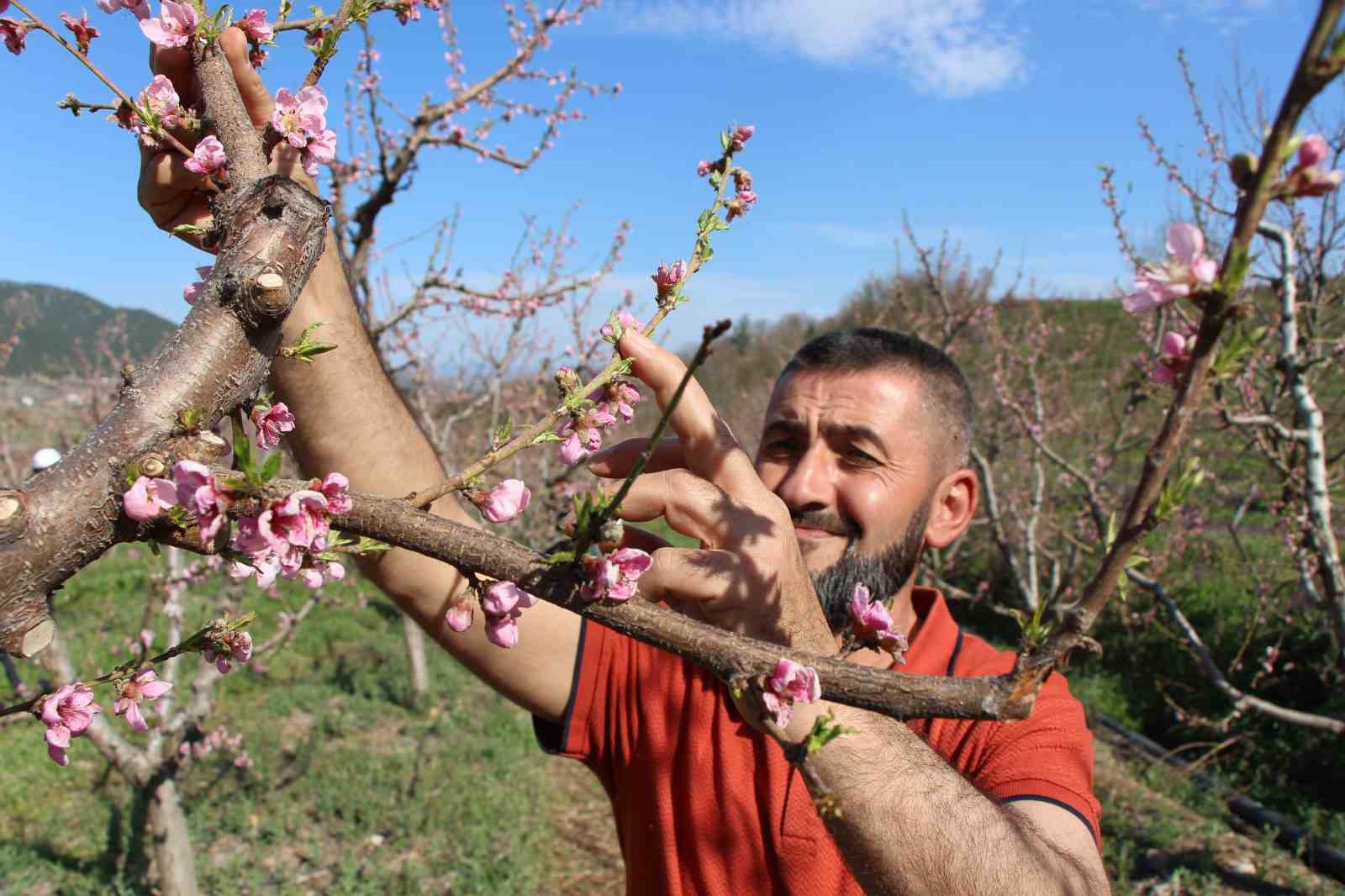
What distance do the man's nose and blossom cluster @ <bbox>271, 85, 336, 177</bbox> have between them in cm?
175

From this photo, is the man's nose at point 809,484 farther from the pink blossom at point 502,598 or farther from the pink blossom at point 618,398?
the pink blossom at point 502,598

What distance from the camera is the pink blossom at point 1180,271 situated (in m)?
0.68

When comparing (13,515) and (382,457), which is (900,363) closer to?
(382,457)

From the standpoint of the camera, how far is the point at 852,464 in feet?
8.80

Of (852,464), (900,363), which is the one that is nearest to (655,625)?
(852,464)

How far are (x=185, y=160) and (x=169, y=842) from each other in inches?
160

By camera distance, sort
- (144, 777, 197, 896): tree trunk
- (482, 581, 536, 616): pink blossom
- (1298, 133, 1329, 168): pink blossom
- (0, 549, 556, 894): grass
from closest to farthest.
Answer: (1298, 133, 1329, 168): pink blossom < (482, 581, 536, 616): pink blossom < (144, 777, 197, 896): tree trunk < (0, 549, 556, 894): grass

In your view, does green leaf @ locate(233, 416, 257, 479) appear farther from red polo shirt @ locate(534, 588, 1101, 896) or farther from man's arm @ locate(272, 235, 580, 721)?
red polo shirt @ locate(534, 588, 1101, 896)

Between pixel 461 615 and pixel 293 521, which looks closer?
pixel 293 521

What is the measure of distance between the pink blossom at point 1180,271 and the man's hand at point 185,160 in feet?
3.59

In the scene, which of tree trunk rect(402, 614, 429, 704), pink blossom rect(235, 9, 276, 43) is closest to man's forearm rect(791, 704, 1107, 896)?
pink blossom rect(235, 9, 276, 43)

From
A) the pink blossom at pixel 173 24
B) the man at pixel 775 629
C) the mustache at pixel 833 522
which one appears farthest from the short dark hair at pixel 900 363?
the pink blossom at pixel 173 24

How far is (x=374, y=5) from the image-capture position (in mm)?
1247

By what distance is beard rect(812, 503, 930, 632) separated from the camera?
2.60 m
